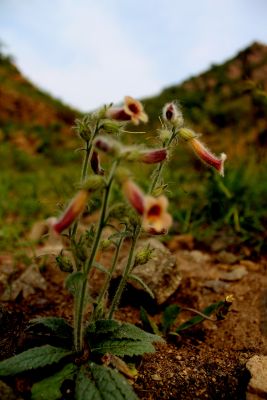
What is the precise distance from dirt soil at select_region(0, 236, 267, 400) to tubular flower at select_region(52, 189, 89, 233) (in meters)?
0.77

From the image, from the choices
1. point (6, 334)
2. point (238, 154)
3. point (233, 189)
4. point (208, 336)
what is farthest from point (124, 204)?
point (238, 154)

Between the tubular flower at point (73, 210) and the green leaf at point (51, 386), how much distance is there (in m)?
0.71

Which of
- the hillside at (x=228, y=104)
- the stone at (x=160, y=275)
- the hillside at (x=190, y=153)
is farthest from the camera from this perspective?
the hillside at (x=228, y=104)

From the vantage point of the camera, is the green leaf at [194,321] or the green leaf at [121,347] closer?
the green leaf at [121,347]

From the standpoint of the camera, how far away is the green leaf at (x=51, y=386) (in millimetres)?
1841

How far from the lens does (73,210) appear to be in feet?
5.89

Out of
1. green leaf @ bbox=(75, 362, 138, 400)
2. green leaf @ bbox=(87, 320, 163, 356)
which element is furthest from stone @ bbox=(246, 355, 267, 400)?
green leaf @ bbox=(75, 362, 138, 400)

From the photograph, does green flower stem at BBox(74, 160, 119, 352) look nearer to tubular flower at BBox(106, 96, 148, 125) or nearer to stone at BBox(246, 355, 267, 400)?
tubular flower at BBox(106, 96, 148, 125)

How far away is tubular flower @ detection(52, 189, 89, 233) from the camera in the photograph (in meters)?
1.80

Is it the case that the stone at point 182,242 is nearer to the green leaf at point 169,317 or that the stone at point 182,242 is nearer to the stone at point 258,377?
the green leaf at point 169,317

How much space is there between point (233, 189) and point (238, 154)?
2.16 metres

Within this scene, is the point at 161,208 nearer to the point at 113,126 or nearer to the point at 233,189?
the point at 113,126

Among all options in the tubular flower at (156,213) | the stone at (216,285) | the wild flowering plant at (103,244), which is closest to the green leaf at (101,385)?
the wild flowering plant at (103,244)

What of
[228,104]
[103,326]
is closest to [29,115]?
[228,104]
